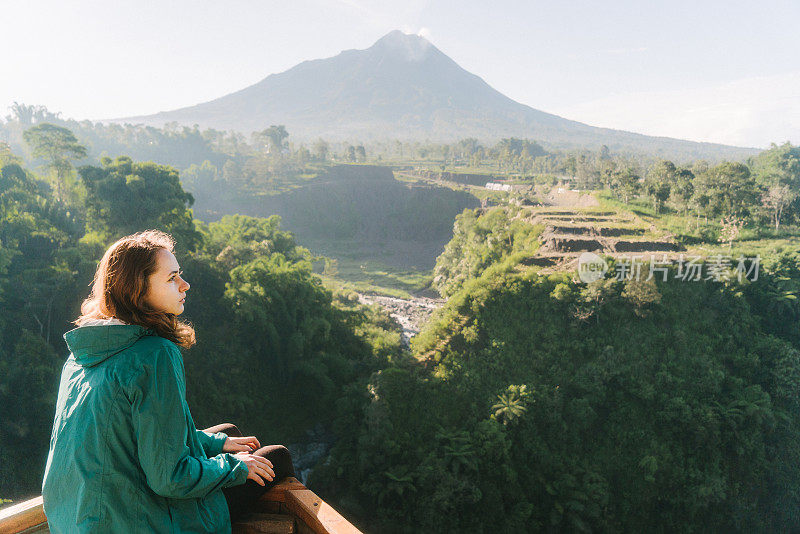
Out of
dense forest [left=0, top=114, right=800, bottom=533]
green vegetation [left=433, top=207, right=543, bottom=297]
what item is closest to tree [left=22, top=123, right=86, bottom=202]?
dense forest [left=0, top=114, right=800, bottom=533]

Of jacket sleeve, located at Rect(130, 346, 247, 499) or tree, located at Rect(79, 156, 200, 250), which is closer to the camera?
jacket sleeve, located at Rect(130, 346, 247, 499)

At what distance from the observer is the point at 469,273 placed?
90.6ft

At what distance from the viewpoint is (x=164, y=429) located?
1.82 m

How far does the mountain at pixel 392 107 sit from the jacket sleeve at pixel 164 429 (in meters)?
154

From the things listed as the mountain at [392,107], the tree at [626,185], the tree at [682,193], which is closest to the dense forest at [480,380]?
the tree at [682,193]

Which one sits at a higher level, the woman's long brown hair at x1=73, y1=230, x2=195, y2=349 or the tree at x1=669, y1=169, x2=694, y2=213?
the woman's long brown hair at x1=73, y1=230, x2=195, y2=349

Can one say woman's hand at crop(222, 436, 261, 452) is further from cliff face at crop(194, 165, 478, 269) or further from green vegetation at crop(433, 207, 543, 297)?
cliff face at crop(194, 165, 478, 269)

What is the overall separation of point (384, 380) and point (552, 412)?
20.2 feet

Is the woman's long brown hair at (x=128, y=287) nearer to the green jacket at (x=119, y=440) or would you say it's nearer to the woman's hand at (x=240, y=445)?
the green jacket at (x=119, y=440)

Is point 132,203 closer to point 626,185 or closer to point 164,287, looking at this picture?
point 164,287

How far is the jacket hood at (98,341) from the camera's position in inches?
71.6

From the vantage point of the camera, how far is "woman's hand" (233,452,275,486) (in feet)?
7.36

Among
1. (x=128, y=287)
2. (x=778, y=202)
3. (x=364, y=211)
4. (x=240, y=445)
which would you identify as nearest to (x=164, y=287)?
(x=128, y=287)

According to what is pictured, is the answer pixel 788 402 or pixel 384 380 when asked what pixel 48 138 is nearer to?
pixel 384 380
